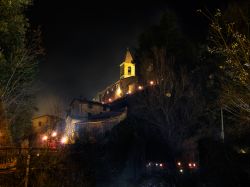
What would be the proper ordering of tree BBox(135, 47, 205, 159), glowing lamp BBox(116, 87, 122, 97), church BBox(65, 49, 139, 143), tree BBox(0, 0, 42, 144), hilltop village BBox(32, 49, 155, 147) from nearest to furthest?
tree BBox(0, 0, 42, 144), tree BBox(135, 47, 205, 159), hilltop village BBox(32, 49, 155, 147), church BBox(65, 49, 139, 143), glowing lamp BBox(116, 87, 122, 97)

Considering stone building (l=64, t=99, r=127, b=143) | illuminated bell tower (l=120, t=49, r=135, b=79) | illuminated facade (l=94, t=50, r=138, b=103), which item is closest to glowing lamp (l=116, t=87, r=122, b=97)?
illuminated facade (l=94, t=50, r=138, b=103)

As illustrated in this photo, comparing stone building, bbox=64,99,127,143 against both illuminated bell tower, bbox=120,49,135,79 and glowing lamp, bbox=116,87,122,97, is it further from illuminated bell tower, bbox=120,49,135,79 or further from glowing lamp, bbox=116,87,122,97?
illuminated bell tower, bbox=120,49,135,79

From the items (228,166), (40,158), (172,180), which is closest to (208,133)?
(172,180)

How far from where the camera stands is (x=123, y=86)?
203 feet

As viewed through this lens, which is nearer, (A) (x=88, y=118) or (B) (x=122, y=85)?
(A) (x=88, y=118)

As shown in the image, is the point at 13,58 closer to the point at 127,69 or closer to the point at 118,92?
the point at 118,92

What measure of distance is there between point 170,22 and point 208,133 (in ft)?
62.5

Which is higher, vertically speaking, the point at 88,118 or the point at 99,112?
the point at 99,112

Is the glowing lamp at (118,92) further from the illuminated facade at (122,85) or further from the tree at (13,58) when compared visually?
the tree at (13,58)

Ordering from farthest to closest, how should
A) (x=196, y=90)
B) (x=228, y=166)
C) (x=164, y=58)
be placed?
(x=164, y=58) < (x=196, y=90) < (x=228, y=166)

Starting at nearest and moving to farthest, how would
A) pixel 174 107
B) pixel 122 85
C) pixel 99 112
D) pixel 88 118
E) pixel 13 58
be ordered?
pixel 13 58 < pixel 174 107 < pixel 88 118 < pixel 99 112 < pixel 122 85

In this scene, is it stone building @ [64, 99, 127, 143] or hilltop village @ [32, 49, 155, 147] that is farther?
stone building @ [64, 99, 127, 143]

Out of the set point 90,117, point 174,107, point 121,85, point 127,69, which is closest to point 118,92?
point 121,85

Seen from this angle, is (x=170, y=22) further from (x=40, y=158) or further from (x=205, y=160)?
(x=40, y=158)
